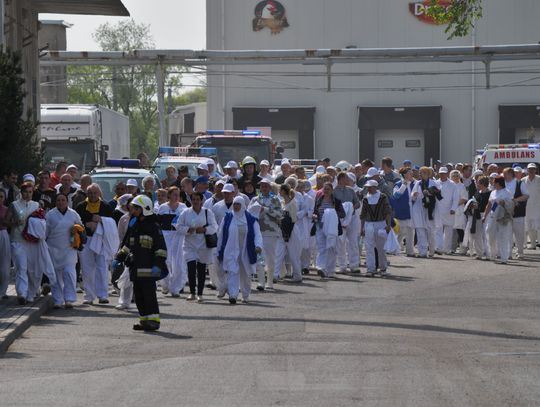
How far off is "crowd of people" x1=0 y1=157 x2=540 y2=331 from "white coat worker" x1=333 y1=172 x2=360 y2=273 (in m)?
0.02

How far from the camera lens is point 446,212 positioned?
3008 centimetres

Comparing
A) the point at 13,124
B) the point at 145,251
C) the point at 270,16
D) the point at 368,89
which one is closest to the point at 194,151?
the point at 13,124

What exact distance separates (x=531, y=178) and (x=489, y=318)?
48.0ft

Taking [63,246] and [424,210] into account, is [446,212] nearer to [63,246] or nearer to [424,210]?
[424,210]

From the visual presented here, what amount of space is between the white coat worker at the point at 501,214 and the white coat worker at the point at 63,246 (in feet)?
37.8

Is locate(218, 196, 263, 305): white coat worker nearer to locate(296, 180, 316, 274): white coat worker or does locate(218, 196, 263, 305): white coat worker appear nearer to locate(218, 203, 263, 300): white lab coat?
locate(218, 203, 263, 300): white lab coat

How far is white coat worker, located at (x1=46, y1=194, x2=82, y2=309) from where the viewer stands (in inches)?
727

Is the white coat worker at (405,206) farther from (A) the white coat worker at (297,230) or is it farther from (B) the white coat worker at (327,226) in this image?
(A) the white coat worker at (297,230)

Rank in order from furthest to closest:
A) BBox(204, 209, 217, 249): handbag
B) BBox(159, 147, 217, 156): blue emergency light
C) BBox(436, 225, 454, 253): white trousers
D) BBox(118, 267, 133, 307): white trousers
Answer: BBox(159, 147, 217, 156): blue emergency light
BBox(436, 225, 454, 253): white trousers
BBox(204, 209, 217, 249): handbag
BBox(118, 267, 133, 307): white trousers

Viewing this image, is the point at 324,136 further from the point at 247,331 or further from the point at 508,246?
the point at 247,331

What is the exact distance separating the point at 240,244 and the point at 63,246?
2483 millimetres

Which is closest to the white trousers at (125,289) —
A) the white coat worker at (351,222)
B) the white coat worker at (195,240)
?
the white coat worker at (195,240)

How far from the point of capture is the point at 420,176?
97.5ft

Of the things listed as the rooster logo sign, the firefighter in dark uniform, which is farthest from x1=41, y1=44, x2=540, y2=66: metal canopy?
the firefighter in dark uniform
